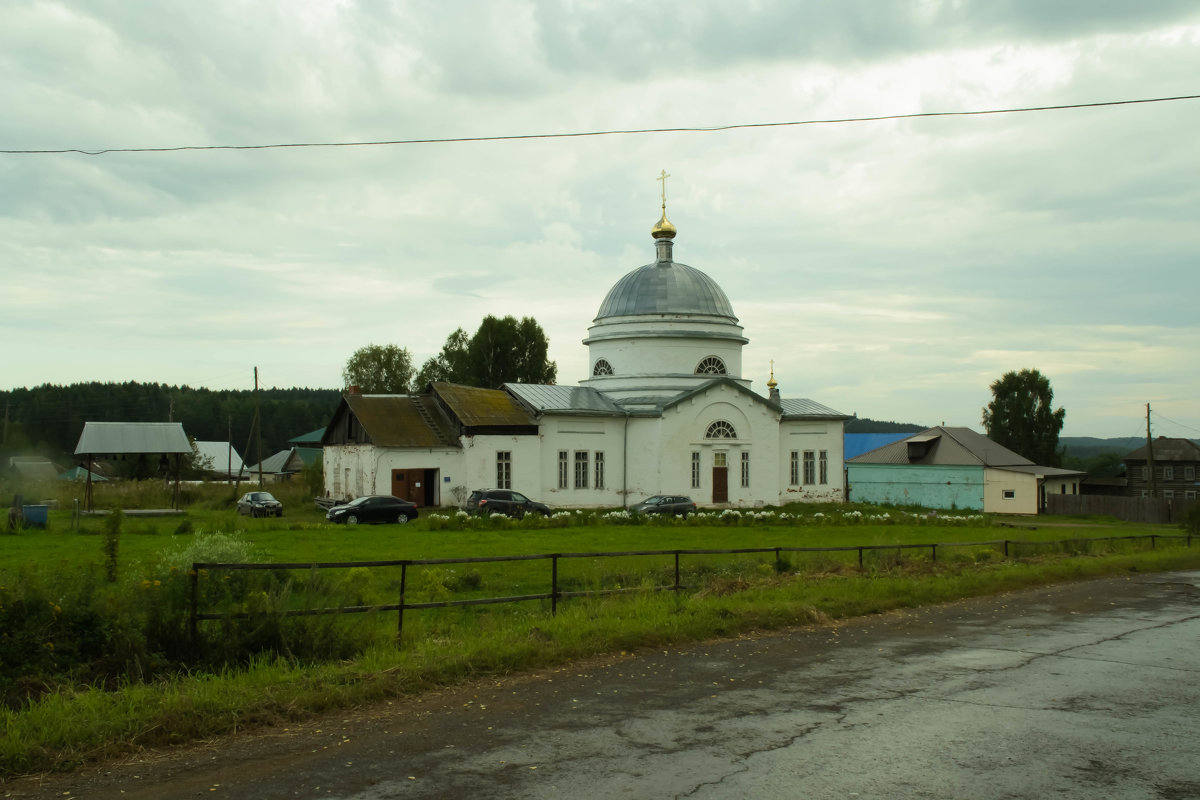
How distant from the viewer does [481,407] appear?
3922 cm

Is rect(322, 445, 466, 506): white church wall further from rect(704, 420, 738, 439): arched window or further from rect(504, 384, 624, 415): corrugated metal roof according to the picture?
rect(704, 420, 738, 439): arched window

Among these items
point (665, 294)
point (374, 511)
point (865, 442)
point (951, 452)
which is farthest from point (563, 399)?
point (865, 442)

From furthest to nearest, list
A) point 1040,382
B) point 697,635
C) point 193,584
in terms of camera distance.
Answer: point 1040,382 < point 697,635 < point 193,584

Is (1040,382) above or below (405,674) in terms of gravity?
above

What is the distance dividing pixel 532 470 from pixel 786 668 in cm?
2944

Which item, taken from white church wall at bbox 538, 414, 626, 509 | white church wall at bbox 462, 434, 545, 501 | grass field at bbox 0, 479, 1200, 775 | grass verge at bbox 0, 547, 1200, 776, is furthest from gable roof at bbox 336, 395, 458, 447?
grass verge at bbox 0, 547, 1200, 776

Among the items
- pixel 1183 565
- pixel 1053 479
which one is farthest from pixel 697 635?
pixel 1053 479

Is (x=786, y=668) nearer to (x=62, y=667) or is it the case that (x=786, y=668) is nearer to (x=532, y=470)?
(x=62, y=667)

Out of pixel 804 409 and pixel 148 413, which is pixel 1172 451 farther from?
pixel 148 413

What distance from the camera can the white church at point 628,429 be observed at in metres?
37.8

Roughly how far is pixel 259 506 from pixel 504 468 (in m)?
9.25

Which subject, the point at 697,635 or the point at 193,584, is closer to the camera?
the point at 193,584

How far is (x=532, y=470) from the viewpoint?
127ft

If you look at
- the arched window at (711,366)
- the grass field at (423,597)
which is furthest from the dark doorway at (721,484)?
the grass field at (423,597)
